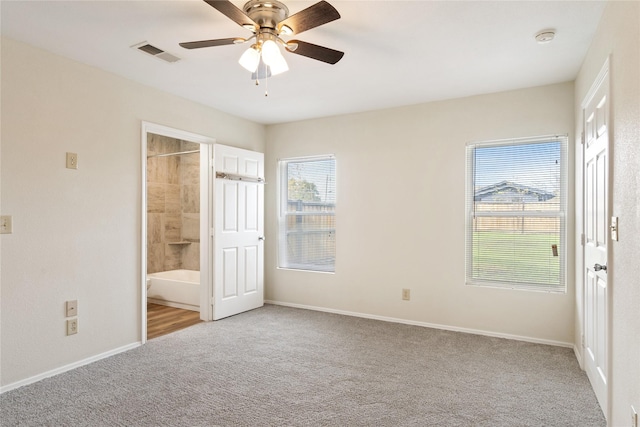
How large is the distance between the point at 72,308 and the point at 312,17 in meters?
2.87

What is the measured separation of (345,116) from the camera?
467 cm

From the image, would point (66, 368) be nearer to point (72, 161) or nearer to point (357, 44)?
point (72, 161)

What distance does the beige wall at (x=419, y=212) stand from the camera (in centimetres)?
366

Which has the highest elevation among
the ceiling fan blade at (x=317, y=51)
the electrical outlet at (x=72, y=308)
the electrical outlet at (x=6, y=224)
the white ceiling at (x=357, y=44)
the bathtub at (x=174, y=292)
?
the white ceiling at (x=357, y=44)

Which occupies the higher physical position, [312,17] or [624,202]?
[312,17]

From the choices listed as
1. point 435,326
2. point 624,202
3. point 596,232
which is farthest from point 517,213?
point 624,202

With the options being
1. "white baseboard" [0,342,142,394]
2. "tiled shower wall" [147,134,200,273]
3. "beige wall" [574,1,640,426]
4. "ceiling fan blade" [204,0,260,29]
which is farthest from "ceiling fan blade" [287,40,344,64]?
"tiled shower wall" [147,134,200,273]

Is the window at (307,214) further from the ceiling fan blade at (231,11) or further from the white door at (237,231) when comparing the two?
the ceiling fan blade at (231,11)

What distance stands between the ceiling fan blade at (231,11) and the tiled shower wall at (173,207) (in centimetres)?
421

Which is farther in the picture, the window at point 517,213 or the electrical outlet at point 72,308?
the window at point 517,213

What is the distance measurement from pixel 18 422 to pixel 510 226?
422cm

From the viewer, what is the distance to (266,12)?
2168 millimetres

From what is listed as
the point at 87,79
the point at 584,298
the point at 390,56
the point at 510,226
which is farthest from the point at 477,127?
the point at 87,79

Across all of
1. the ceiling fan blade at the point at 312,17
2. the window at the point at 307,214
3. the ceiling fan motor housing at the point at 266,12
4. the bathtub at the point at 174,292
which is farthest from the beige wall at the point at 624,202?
the bathtub at the point at 174,292
